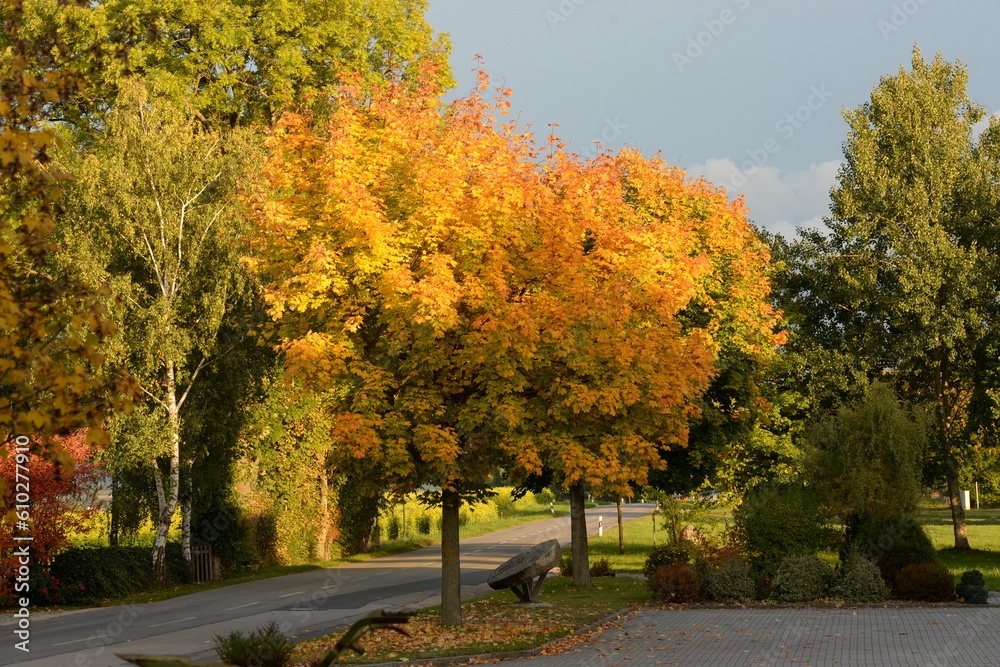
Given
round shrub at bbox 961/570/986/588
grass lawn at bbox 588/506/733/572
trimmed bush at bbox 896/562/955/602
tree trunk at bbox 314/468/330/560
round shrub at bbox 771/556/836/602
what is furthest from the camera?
tree trunk at bbox 314/468/330/560

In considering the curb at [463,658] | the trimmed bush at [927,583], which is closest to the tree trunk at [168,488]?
the curb at [463,658]

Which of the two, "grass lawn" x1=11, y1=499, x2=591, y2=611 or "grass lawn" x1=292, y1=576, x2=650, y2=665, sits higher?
"grass lawn" x1=11, y1=499, x2=591, y2=611

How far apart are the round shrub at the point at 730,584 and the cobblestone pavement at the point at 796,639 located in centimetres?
79

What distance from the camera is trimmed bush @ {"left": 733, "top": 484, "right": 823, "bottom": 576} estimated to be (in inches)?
864

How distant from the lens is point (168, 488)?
2775 centimetres

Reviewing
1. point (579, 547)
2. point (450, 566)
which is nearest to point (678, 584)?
point (579, 547)

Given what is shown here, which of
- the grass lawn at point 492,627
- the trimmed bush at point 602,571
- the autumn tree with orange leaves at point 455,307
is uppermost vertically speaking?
the autumn tree with orange leaves at point 455,307

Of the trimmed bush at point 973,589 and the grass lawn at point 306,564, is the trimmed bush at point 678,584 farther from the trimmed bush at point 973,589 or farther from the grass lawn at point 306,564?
the grass lawn at point 306,564

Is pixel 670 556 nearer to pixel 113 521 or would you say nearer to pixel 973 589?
pixel 973 589

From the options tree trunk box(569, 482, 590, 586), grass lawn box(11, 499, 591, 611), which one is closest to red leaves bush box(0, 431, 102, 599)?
grass lawn box(11, 499, 591, 611)

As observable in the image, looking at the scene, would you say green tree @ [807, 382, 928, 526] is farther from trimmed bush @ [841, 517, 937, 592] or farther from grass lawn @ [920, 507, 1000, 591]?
grass lawn @ [920, 507, 1000, 591]

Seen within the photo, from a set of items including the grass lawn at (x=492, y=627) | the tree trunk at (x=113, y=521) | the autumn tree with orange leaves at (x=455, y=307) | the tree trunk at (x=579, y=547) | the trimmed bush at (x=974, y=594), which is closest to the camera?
the grass lawn at (x=492, y=627)

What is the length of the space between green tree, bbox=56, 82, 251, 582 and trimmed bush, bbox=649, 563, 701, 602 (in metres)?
13.8

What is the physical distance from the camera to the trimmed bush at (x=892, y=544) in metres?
20.9
